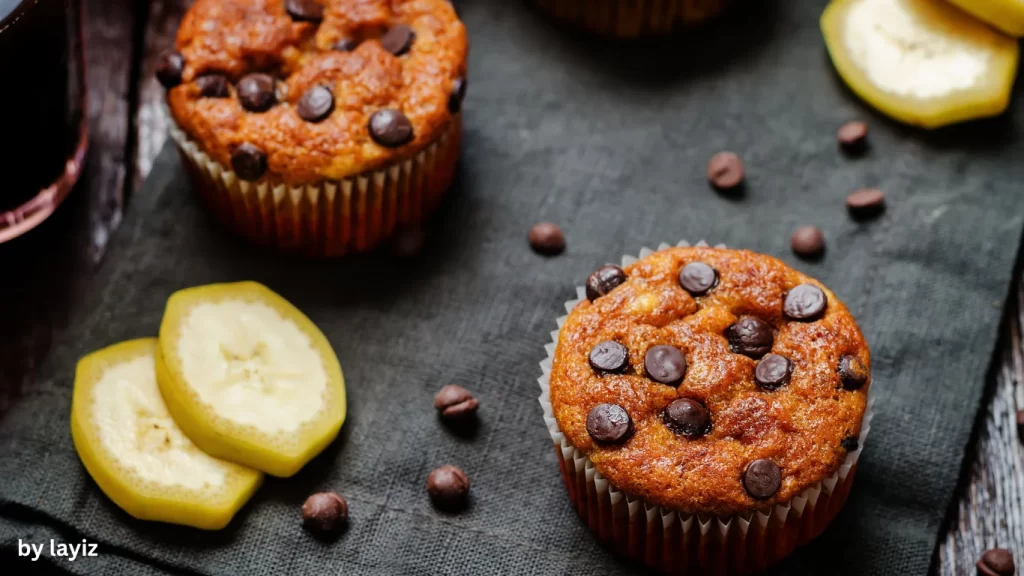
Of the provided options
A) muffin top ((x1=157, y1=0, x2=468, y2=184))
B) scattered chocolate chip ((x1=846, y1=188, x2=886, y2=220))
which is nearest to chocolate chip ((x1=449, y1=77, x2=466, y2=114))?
muffin top ((x1=157, y1=0, x2=468, y2=184))

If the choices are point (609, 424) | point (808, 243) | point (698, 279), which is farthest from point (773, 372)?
point (808, 243)

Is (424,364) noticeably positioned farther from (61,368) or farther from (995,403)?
(995,403)

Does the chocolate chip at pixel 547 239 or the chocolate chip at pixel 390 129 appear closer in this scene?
the chocolate chip at pixel 390 129

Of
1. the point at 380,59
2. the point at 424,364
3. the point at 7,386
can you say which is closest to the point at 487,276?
the point at 424,364

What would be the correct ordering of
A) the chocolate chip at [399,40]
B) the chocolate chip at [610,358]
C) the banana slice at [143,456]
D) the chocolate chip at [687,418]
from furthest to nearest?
the chocolate chip at [399,40]
the banana slice at [143,456]
the chocolate chip at [610,358]
the chocolate chip at [687,418]

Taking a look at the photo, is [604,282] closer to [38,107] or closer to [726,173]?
[726,173]

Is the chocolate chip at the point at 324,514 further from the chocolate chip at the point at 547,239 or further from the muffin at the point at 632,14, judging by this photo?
the muffin at the point at 632,14

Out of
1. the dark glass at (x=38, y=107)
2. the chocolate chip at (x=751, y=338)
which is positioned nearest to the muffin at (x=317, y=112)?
the dark glass at (x=38, y=107)
